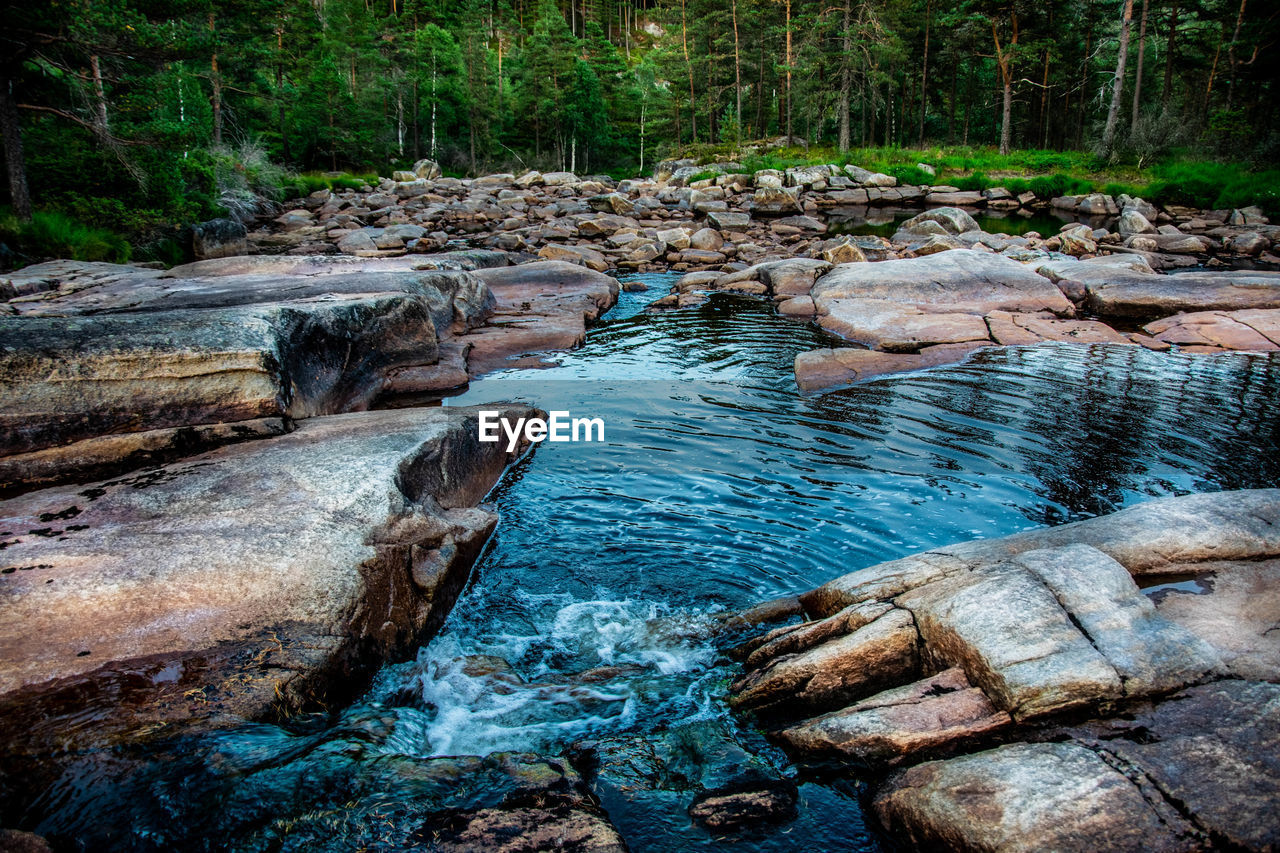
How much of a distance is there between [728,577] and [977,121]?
6701cm

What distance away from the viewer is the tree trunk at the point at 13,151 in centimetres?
1341

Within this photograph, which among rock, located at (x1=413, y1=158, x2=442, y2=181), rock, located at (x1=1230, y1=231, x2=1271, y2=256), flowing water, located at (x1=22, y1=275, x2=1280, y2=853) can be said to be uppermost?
rock, located at (x1=413, y1=158, x2=442, y2=181)

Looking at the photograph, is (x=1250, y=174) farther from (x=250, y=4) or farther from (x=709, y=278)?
(x=250, y=4)

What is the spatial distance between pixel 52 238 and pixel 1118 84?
40.5 m

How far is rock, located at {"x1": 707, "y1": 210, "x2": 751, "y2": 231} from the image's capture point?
2509cm

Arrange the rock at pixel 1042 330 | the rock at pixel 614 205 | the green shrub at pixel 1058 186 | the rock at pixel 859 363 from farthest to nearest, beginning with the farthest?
the green shrub at pixel 1058 186 < the rock at pixel 614 205 < the rock at pixel 1042 330 < the rock at pixel 859 363

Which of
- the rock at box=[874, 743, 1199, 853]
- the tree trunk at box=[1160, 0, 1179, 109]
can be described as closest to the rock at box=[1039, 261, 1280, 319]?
the rock at box=[874, 743, 1199, 853]

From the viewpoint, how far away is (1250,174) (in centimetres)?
2683

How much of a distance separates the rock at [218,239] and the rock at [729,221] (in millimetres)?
15207

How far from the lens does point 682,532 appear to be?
17.9 feet

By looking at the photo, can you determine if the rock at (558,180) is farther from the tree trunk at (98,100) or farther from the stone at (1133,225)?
the stone at (1133,225)

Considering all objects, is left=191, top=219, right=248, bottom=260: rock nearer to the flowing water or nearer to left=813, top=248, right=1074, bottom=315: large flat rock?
the flowing water

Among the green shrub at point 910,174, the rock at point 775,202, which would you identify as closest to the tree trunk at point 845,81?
the green shrub at point 910,174

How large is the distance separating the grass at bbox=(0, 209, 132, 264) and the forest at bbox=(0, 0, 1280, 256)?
61 centimetres
